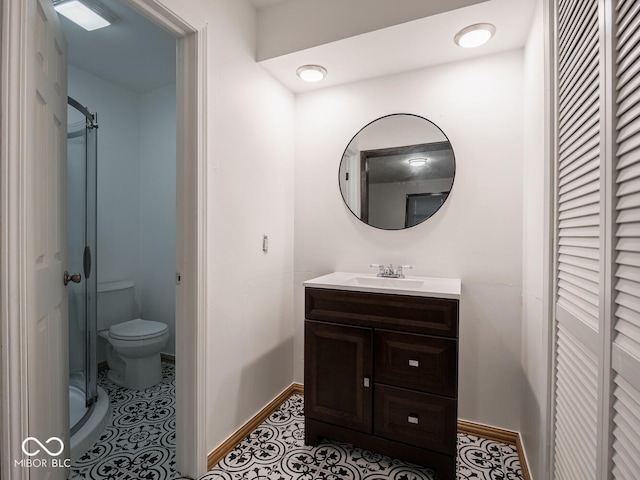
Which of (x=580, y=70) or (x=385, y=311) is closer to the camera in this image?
(x=580, y=70)

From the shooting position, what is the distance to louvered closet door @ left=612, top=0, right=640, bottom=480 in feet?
2.18

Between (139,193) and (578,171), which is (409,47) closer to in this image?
(578,171)

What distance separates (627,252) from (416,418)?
3.91ft

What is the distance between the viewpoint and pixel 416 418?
5.11 feet

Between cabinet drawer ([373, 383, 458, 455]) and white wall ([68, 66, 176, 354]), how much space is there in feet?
7.02

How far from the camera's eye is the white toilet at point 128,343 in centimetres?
242

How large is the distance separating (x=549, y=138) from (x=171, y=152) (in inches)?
112

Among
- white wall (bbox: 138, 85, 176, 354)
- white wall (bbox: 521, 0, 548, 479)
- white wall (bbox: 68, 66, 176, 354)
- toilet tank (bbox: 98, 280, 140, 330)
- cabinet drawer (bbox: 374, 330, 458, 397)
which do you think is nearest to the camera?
white wall (bbox: 521, 0, 548, 479)

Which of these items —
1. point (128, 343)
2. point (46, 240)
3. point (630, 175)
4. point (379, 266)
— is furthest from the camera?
point (128, 343)

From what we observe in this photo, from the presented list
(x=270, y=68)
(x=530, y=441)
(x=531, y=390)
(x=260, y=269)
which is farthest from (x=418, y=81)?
(x=530, y=441)

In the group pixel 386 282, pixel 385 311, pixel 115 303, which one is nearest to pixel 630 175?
pixel 385 311

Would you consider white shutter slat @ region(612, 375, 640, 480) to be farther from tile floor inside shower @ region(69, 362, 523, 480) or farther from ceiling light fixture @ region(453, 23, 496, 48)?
ceiling light fixture @ region(453, 23, 496, 48)

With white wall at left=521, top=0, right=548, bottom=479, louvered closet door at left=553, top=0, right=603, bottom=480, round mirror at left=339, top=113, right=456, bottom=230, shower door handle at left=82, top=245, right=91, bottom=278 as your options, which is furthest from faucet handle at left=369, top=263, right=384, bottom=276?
shower door handle at left=82, top=245, right=91, bottom=278

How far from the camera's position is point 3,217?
0.88 meters
